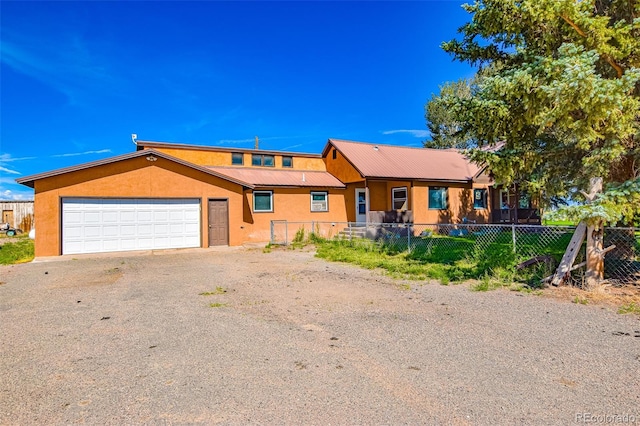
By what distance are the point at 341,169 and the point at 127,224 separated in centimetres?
1092

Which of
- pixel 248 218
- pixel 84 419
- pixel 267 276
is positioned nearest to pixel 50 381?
pixel 84 419

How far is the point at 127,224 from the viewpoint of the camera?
49.1ft

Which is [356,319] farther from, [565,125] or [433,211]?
[433,211]

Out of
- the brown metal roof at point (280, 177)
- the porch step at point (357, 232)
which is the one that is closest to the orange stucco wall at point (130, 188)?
the brown metal roof at point (280, 177)

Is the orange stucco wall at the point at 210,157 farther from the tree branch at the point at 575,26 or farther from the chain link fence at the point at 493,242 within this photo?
the tree branch at the point at 575,26

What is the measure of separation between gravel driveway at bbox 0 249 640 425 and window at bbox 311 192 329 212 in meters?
12.5

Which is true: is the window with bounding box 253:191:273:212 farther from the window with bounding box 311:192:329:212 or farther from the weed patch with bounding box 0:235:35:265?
the weed patch with bounding box 0:235:35:265

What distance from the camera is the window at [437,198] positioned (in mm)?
19936

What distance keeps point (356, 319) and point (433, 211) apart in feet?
51.6

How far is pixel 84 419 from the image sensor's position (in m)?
2.76

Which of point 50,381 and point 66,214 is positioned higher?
point 66,214

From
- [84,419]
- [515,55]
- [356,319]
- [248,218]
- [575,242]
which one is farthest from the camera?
[248,218]

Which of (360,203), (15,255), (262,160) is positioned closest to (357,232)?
(360,203)

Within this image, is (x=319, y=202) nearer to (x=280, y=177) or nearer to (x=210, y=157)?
(x=280, y=177)
